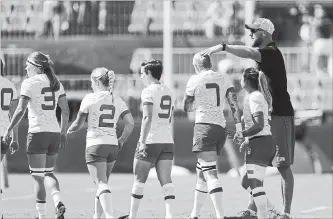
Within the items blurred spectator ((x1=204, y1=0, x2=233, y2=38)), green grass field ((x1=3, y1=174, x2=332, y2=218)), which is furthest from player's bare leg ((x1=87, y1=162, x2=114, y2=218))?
blurred spectator ((x1=204, y1=0, x2=233, y2=38))

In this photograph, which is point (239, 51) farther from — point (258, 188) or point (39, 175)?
point (39, 175)

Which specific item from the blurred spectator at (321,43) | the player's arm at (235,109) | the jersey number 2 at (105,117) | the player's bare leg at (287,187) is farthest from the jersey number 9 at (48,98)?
the blurred spectator at (321,43)

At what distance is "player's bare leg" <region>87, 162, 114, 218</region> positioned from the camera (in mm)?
10852

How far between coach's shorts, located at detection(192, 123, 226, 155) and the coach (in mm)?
814

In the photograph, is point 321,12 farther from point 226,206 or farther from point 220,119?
point 220,119

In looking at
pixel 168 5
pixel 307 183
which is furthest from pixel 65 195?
pixel 168 5

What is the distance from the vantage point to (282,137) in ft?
38.8

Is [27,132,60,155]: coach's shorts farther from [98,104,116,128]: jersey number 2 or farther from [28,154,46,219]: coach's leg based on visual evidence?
[98,104,116,128]: jersey number 2

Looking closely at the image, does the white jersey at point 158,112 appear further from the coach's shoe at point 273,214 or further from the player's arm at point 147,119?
the coach's shoe at point 273,214

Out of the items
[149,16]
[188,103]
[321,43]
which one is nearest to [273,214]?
[188,103]

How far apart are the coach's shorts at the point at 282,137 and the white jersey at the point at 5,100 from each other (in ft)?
10.1

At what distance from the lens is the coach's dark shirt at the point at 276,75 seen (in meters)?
Answer: 11.5

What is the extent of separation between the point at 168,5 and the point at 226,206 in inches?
315

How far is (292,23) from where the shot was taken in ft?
94.3
